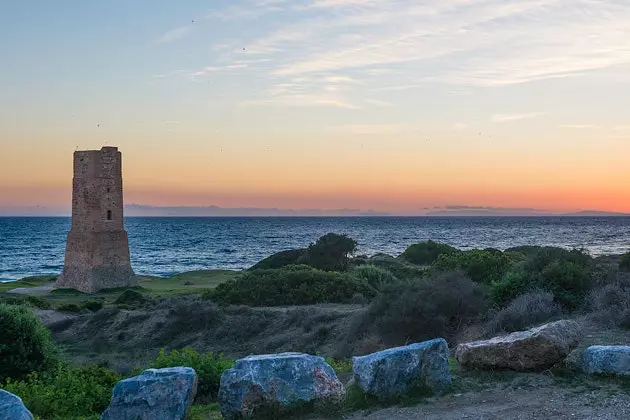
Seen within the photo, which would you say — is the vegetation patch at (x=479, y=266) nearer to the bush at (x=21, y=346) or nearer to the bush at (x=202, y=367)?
→ the bush at (x=202, y=367)

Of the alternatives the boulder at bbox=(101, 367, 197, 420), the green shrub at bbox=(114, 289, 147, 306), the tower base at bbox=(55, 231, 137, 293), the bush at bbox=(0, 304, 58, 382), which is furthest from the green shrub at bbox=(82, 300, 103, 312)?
the boulder at bbox=(101, 367, 197, 420)

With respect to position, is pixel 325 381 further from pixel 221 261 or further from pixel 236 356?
pixel 221 261

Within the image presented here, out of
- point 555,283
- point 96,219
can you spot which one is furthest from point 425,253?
point 555,283

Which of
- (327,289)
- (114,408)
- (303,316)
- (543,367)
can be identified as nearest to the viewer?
(114,408)

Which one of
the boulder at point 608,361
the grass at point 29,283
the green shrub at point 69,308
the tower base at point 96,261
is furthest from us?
the grass at point 29,283

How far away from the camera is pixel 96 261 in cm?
3669

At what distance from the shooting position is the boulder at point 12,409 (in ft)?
25.0

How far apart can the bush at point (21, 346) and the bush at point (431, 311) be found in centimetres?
856

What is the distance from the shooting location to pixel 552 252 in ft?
71.6

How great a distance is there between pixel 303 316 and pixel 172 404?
15.0 m

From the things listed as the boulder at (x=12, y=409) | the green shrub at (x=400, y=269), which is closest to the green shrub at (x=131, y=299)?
the green shrub at (x=400, y=269)

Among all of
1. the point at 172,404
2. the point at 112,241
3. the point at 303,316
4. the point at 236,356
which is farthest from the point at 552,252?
the point at 112,241

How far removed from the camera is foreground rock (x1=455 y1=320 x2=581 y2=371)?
10.4m

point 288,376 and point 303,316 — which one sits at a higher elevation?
point 288,376
